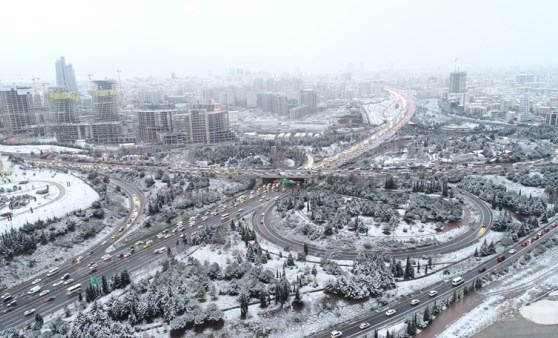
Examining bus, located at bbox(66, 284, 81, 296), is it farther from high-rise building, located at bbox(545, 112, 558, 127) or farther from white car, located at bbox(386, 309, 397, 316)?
Answer: high-rise building, located at bbox(545, 112, 558, 127)

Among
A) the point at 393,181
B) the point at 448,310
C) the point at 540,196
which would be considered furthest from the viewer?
the point at 393,181

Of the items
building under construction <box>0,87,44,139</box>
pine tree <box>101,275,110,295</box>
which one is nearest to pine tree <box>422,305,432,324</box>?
pine tree <box>101,275,110,295</box>

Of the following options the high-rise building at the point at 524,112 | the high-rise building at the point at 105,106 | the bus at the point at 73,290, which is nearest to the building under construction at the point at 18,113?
the high-rise building at the point at 105,106

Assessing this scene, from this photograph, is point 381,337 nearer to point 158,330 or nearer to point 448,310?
point 448,310

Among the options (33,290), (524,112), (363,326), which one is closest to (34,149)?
(33,290)

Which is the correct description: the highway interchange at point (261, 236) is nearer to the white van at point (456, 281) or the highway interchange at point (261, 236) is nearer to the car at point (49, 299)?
the car at point (49, 299)

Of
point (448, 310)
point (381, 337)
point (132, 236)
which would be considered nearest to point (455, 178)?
point (448, 310)

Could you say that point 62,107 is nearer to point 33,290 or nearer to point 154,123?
point 154,123
